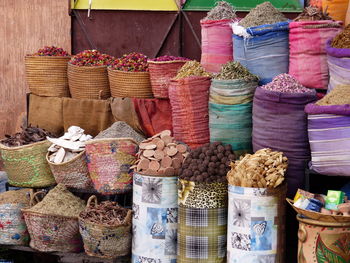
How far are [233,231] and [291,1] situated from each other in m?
2.60

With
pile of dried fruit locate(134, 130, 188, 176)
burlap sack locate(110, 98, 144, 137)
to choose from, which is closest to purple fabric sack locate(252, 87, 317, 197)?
pile of dried fruit locate(134, 130, 188, 176)

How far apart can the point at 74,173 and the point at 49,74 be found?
1.18 meters

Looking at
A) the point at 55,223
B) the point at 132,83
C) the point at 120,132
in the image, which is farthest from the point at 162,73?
the point at 55,223

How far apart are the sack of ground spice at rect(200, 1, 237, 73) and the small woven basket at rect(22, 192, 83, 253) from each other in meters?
1.71

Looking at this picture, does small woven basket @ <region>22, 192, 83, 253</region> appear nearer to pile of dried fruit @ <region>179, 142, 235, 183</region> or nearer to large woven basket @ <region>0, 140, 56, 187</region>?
large woven basket @ <region>0, 140, 56, 187</region>

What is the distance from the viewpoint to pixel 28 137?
6.37m

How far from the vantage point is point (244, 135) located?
5.44 m

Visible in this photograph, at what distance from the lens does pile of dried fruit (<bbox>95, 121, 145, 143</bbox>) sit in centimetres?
589

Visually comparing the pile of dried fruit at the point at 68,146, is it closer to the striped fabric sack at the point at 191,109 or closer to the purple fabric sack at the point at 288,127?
the striped fabric sack at the point at 191,109

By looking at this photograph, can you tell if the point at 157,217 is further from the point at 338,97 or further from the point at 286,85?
the point at 338,97

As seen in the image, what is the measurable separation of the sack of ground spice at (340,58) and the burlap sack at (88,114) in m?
2.20

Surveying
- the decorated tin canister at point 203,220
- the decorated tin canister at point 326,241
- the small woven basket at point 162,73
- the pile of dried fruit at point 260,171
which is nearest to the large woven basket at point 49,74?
the small woven basket at point 162,73

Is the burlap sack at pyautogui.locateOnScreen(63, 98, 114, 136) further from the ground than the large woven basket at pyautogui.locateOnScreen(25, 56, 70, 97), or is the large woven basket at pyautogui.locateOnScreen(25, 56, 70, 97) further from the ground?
the large woven basket at pyautogui.locateOnScreen(25, 56, 70, 97)

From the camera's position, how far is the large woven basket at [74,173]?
5.97 metres
